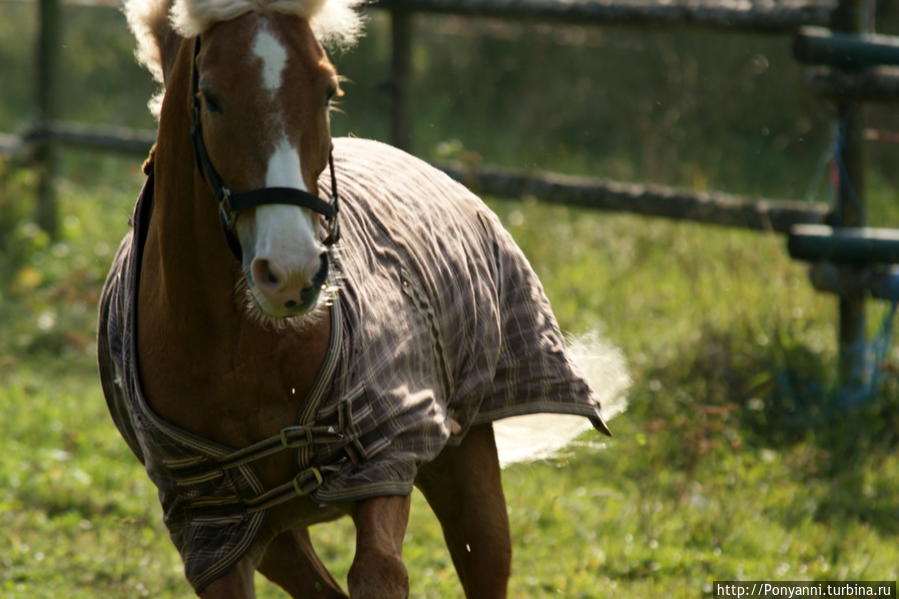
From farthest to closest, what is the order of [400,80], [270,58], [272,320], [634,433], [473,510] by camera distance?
[400,80]
[634,433]
[473,510]
[272,320]
[270,58]

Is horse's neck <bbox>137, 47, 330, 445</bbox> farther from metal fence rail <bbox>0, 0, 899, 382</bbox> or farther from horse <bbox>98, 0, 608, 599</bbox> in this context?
metal fence rail <bbox>0, 0, 899, 382</bbox>

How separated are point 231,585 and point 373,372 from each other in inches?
24.0

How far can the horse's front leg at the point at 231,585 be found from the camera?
3146 mm

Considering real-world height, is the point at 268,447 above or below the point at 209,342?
below

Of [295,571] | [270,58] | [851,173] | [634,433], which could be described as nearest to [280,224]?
[270,58]

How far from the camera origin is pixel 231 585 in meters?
3.15

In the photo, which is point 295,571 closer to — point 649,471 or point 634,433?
point 649,471

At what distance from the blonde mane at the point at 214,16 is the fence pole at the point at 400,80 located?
422cm

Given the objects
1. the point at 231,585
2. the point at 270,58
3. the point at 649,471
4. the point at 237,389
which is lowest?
the point at 649,471

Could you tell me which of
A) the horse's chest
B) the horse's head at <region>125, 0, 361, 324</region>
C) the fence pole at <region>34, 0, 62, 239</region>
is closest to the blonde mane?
the horse's head at <region>125, 0, 361, 324</region>

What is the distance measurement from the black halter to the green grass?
2.12m

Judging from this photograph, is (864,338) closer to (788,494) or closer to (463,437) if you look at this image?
(788,494)

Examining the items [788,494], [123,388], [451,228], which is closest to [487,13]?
[788,494]

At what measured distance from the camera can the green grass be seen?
187 inches
